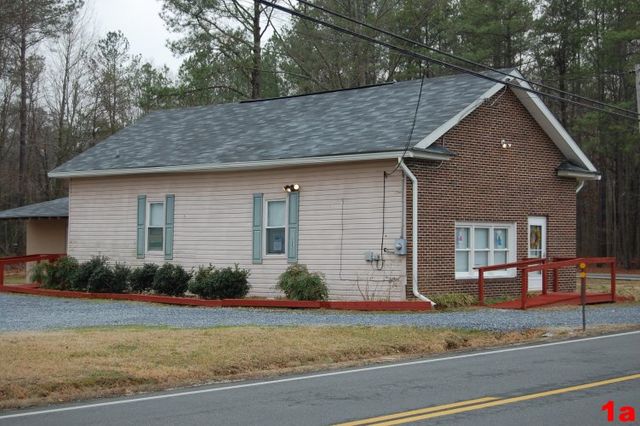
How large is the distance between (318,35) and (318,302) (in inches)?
1074

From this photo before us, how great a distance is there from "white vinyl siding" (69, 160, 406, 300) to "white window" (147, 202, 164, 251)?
27 centimetres

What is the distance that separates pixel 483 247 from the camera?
24734mm

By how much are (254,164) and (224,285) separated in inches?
134

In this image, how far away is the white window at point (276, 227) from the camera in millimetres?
24859

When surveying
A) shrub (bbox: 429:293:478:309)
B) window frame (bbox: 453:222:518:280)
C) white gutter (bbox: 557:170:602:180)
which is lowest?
shrub (bbox: 429:293:478:309)

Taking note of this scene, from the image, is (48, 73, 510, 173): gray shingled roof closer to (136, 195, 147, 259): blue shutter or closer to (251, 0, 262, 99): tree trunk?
(136, 195, 147, 259): blue shutter

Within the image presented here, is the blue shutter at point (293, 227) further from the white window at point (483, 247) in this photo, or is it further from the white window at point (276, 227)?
the white window at point (483, 247)

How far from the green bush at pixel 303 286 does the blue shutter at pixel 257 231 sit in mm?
2151

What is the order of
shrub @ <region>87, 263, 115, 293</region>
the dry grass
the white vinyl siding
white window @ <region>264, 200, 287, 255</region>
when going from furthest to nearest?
shrub @ <region>87, 263, 115, 293</region> < white window @ <region>264, 200, 287, 255</region> < the white vinyl siding < the dry grass

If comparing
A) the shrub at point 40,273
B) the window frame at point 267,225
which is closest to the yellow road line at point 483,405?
the window frame at point 267,225

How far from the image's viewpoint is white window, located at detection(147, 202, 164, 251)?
27.9 meters

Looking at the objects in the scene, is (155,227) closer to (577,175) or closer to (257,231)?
(257,231)

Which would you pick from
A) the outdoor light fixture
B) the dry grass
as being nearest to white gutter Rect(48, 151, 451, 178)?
the outdoor light fixture

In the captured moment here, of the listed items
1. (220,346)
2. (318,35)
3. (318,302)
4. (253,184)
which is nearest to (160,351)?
(220,346)
